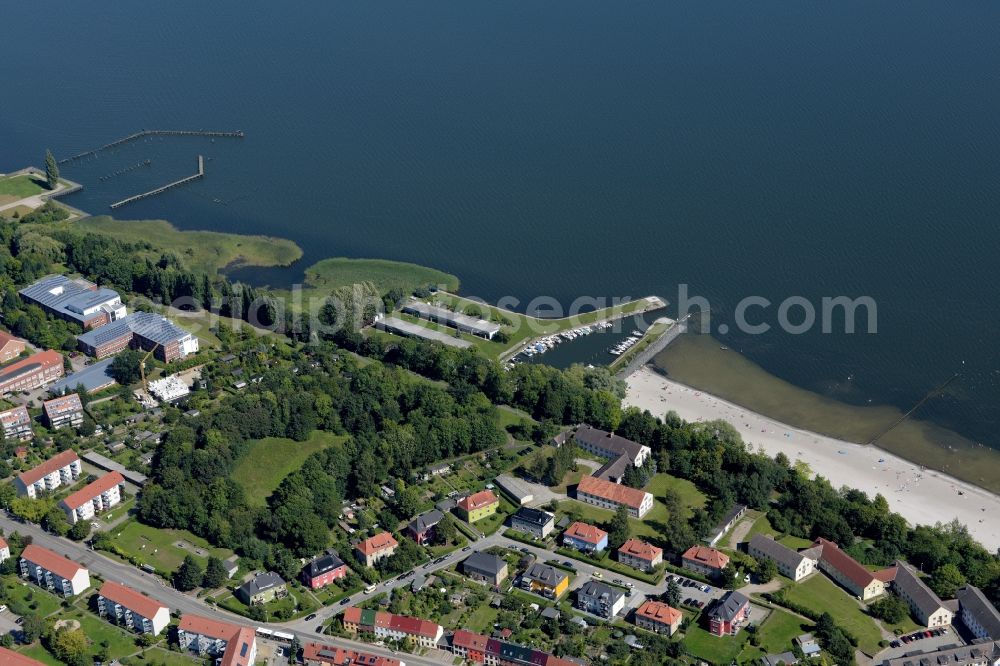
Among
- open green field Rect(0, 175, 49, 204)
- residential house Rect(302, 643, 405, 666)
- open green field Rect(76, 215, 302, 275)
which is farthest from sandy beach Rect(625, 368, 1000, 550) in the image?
open green field Rect(0, 175, 49, 204)

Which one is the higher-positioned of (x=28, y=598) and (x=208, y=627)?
(x=208, y=627)

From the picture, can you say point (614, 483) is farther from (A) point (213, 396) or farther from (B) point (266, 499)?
(A) point (213, 396)

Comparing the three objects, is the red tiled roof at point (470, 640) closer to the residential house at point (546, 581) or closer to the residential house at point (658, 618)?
the residential house at point (546, 581)

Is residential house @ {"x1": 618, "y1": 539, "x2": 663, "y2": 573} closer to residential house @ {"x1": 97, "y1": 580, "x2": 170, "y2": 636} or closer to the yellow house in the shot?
the yellow house

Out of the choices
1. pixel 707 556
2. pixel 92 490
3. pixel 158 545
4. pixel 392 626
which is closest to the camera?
pixel 392 626

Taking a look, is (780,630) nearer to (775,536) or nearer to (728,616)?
(728,616)

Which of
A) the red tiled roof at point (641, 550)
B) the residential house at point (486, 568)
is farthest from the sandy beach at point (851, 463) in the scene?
the residential house at point (486, 568)

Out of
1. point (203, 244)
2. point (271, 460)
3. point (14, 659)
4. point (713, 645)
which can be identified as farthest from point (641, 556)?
point (203, 244)
